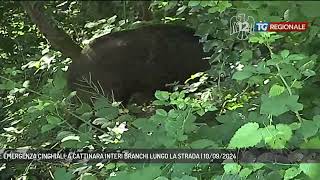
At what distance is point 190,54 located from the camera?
1722 mm

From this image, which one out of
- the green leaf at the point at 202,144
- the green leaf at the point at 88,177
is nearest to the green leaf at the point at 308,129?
the green leaf at the point at 202,144

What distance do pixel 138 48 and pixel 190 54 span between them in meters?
0.17

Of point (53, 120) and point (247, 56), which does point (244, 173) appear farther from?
point (53, 120)

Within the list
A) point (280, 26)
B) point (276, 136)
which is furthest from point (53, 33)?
point (276, 136)

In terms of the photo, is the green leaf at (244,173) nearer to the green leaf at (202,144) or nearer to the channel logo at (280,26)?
the green leaf at (202,144)

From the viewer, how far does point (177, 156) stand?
1.31 m

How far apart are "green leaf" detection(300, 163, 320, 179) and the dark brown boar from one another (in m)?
0.65

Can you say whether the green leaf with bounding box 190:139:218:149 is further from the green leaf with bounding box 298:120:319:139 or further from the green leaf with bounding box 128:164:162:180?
the green leaf with bounding box 298:120:319:139

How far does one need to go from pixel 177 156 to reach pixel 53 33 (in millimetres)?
555

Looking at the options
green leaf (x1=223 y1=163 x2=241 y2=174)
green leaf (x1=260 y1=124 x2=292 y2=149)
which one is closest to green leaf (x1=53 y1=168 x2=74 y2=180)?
green leaf (x1=223 y1=163 x2=241 y2=174)

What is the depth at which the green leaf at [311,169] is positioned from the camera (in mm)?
1106

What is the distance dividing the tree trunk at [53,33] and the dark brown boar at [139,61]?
0.04m

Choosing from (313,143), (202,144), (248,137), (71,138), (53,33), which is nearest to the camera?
(248,137)

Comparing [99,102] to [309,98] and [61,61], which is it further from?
[309,98]
